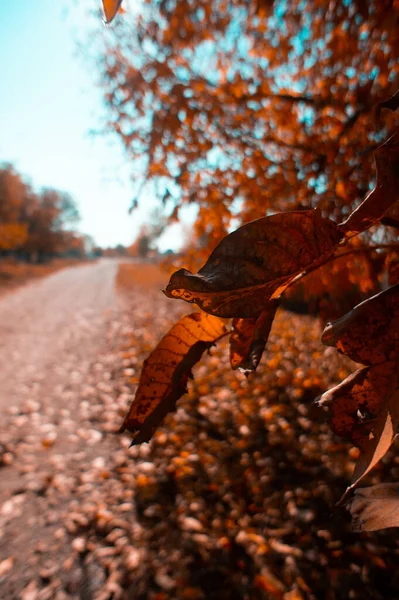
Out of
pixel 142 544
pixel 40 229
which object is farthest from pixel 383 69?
pixel 40 229

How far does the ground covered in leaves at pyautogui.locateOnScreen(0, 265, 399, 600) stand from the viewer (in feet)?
6.86

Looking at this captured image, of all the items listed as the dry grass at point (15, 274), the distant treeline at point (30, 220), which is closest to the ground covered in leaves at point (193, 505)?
the dry grass at point (15, 274)

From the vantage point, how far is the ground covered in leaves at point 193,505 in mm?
2090

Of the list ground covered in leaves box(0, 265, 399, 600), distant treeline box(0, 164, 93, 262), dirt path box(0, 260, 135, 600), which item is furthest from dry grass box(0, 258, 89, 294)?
ground covered in leaves box(0, 265, 399, 600)

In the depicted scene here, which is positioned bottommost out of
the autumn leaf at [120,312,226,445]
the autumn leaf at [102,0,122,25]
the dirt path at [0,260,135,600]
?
the dirt path at [0,260,135,600]

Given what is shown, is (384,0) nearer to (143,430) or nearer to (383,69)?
(383,69)

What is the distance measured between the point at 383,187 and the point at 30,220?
50185 mm

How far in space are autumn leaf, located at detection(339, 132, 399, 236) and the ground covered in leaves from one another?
3.29 feet

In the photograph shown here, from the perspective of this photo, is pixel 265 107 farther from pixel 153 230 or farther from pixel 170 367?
pixel 153 230

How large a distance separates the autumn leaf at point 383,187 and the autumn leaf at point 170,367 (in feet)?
1.08

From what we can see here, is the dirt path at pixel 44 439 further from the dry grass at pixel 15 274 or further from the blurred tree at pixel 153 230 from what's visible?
the dry grass at pixel 15 274

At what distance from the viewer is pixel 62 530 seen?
2500mm

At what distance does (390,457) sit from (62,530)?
2292 millimetres

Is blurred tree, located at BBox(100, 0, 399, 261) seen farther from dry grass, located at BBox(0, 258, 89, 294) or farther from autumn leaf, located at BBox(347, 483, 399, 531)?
dry grass, located at BBox(0, 258, 89, 294)
